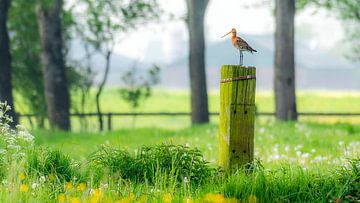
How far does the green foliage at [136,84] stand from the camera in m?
30.0

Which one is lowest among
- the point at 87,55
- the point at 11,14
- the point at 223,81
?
the point at 223,81

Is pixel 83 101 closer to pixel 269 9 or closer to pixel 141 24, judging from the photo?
pixel 141 24

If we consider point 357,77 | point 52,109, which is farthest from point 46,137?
point 357,77

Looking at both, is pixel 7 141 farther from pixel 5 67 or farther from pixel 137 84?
pixel 137 84

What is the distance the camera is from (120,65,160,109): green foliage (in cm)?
3002

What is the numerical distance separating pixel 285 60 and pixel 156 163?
14649mm

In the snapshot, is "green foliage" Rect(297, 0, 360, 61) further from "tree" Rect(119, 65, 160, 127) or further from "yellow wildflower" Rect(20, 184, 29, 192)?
"yellow wildflower" Rect(20, 184, 29, 192)

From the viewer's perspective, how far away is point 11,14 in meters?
29.2

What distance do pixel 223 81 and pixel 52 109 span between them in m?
17.2

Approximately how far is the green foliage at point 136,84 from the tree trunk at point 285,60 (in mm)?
8933

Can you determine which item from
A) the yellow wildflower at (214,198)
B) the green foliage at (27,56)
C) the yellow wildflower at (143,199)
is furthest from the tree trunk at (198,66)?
the yellow wildflower at (214,198)

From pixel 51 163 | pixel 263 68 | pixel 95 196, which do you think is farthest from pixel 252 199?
pixel 263 68

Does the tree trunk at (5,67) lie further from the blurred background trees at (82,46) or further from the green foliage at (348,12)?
the green foliage at (348,12)

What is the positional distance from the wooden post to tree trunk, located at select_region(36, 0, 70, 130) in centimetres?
1668
